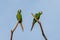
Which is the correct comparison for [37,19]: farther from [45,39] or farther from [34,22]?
[45,39]

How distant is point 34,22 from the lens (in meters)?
17.2

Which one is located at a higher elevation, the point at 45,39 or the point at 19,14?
the point at 19,14

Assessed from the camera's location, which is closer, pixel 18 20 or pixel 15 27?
pixel 15 27

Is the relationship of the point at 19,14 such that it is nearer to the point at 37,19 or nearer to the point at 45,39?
the point at 37,19

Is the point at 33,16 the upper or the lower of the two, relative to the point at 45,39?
upper

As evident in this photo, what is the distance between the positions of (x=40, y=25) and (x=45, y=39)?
3.25 feet

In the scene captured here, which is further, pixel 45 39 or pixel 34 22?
pixel 34 22

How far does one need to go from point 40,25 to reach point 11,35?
1992mm

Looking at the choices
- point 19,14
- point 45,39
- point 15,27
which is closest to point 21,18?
point 19,14

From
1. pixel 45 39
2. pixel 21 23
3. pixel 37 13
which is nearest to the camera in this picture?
pixel 45 39

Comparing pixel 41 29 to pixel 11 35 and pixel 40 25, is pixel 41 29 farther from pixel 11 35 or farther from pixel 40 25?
pixel 11 35

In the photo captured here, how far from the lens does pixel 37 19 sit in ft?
57.5

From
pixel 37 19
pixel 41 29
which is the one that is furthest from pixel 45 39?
pixel 37 19

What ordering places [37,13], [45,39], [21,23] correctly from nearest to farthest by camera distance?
[45,39] → [21,23] → [37,13]
